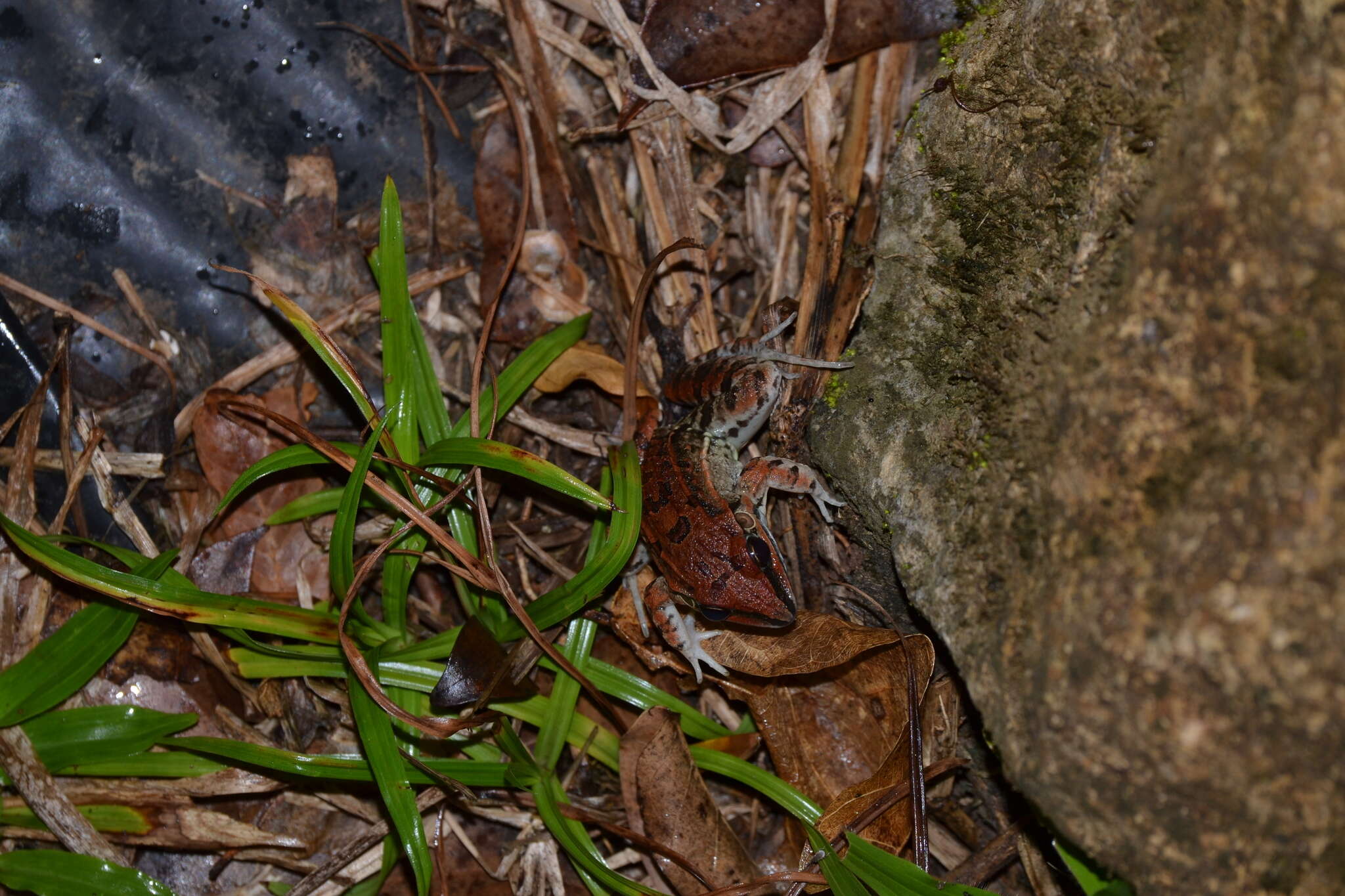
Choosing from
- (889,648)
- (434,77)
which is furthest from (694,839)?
(434,77)

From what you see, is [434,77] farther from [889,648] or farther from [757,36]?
[889,648]

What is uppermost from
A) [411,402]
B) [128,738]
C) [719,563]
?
[411,402]

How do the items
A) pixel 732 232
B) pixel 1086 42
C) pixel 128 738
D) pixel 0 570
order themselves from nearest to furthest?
pixel 1086 42 < pixel 128 738 < pixel 0 570 < pixel 732 232

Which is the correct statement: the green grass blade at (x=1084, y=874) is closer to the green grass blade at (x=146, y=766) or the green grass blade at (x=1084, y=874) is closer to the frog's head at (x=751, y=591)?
the frog's head at (x=751, y=591)

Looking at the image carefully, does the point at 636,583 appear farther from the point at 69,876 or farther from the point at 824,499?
the point at 69,876

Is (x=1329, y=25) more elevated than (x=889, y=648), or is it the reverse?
(x=1329, y=25)

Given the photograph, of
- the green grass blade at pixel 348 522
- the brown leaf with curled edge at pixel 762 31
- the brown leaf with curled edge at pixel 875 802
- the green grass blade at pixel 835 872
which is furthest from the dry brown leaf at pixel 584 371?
the green grass blade at pixel 835 872

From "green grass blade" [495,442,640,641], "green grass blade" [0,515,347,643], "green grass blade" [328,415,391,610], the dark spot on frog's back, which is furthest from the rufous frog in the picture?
"green grass blade" [0,515,347,643]

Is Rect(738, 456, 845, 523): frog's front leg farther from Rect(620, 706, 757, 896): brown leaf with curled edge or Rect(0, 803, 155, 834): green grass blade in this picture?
Rect(0, 803, 155, 834): green grass blade
